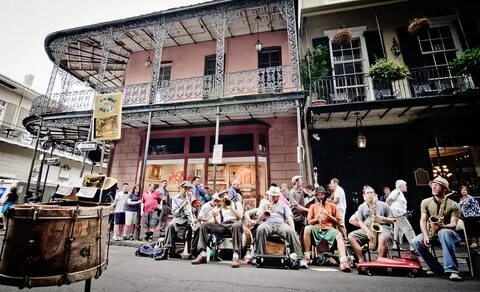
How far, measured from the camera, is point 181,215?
18.6 feet

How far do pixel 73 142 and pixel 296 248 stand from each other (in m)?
14.4

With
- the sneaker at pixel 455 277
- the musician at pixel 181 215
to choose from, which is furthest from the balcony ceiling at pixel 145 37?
the sneaker at pixel 455 277

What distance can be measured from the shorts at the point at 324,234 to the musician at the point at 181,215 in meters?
2.70

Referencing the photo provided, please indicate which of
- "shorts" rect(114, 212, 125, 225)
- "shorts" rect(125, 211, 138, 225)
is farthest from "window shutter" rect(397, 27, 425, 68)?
"shorts" rect(114, 212, 125, 225)

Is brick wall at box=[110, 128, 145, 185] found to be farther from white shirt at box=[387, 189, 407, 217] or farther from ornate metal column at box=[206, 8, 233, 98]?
white shirt at box=[387, 189, 407, 217]

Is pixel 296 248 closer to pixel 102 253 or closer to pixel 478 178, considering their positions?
pixel 102 253

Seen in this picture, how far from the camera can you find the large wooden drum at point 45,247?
5.91ft

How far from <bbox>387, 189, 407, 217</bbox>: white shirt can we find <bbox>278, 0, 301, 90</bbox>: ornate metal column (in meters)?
4.27

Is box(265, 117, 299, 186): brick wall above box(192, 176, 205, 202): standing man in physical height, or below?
above

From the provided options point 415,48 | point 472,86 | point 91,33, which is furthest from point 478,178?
point 91,33

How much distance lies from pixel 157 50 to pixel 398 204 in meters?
9.66

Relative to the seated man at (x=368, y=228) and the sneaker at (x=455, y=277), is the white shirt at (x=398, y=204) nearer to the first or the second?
the seated man at (x=368, y=228)

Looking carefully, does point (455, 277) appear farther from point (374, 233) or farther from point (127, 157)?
point (127, 157)

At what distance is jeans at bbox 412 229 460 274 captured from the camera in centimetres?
376
